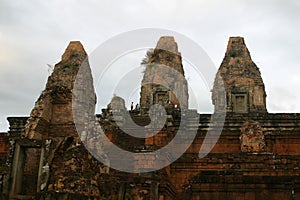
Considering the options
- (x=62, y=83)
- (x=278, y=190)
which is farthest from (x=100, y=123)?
(x=278, y=190)

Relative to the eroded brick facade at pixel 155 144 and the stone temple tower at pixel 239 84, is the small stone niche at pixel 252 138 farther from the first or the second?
the stone temple tower at pixel 239 84

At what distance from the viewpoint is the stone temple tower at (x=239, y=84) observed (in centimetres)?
2011

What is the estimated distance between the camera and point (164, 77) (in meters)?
21.8

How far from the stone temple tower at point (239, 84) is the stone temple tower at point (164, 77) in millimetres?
1829

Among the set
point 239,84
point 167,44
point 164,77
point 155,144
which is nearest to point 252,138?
point 155,144

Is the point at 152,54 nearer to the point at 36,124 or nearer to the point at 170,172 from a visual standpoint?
the point at 36,124

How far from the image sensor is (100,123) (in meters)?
14.9

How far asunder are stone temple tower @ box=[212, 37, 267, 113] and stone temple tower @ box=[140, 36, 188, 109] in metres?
1.83

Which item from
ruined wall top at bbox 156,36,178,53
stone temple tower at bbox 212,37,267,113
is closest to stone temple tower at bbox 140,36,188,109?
ruined wall top at bbox 156,36,178,53

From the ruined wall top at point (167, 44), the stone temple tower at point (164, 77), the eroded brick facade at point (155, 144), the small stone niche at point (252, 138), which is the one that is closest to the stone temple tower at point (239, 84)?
the eroded brick facade at point (155, 144)

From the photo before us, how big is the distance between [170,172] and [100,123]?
13.6 ft

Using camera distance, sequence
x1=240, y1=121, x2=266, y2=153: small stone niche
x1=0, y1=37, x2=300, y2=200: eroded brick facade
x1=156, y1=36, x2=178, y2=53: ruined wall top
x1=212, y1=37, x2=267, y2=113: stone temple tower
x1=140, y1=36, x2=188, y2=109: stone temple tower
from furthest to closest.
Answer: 1. x1=156, y1=36, x2=178, y2=53: ruined wall top
2. x1=140, y1=36, x2=188, y2=109: stone temple tower
3. x1=212, y1=37, x2=267, y2=113: stone temple tower
4. x1=240, y1=121, x2=266, y2=153: small stone niche
5. x1=0, y1=37, x2=300, y2=200: eroded brick facade

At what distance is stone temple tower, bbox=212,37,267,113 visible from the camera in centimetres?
2011

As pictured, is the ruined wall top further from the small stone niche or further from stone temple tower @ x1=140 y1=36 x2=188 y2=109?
the small stone niche
